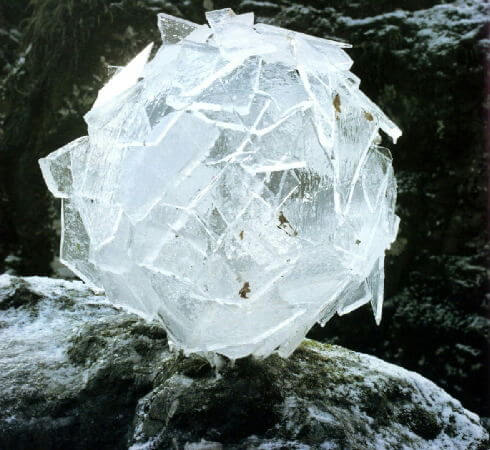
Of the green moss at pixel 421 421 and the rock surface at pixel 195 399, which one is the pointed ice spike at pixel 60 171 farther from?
the green moss at pixel 421 421

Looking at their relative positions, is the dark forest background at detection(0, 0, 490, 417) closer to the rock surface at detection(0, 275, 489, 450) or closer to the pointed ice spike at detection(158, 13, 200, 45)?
the rock surface at detection(0, 275, 489, 450)

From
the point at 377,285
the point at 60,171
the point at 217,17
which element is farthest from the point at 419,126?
the point at 60,171

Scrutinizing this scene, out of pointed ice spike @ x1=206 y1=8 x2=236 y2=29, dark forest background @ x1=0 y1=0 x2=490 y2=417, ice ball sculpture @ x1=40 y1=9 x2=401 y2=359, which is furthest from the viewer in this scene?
dark forest background @ x1=0 y1=0 x2=490 y2=417

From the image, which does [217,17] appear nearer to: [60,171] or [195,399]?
[60,171]

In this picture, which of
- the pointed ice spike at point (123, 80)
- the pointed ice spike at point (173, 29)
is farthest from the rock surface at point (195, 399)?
the pointed ice spike at point (173, 29)

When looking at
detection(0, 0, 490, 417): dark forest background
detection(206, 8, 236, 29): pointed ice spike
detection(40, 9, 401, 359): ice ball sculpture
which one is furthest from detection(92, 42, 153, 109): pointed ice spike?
detection(0, 0, 490, 417): dark forest background
